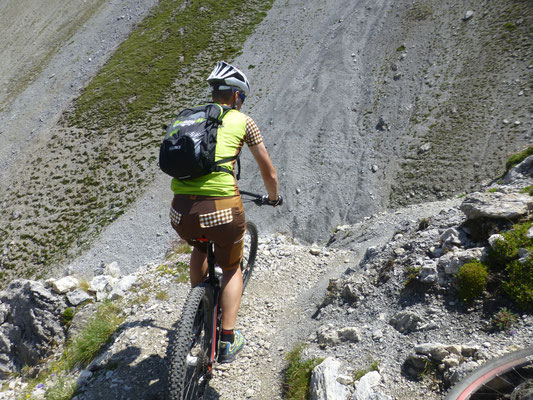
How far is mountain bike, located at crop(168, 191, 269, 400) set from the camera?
4012 mm

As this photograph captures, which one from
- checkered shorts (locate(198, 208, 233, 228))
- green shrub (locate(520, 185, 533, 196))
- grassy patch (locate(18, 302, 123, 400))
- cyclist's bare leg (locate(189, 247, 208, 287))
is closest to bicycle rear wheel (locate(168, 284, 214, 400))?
cyclist's bare leg (locate(189, 247, 208, 287))

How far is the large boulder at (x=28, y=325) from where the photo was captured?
881cm

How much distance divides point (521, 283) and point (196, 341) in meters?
4.09

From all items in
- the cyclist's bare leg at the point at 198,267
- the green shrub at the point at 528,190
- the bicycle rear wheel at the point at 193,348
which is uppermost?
the green shrub at the point at 528,190

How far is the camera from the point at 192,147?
4.38 m

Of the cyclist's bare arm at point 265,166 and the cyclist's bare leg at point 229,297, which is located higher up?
Answer: the cyclist's bare arm at point 265,166

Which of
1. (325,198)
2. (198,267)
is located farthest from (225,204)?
(325,198)

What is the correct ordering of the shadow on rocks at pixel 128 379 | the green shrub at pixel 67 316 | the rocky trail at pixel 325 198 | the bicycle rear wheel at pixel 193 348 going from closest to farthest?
the bicycle rear wheel at pixel 193 348 → the rocky trail at pixel 325 198 → the shadow on rocks at pixel 128 379 → the green shrub at pixel 67 316

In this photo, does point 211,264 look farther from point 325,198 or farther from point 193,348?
point 325,198

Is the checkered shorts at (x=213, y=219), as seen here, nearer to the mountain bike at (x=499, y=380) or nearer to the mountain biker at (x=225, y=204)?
the mountain biker at (x=225, y=204)

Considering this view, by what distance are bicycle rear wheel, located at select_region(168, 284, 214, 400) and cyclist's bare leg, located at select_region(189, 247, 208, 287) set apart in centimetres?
53

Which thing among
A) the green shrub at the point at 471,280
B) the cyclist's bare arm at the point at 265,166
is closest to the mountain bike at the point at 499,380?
the green shrub at the point at 471,280

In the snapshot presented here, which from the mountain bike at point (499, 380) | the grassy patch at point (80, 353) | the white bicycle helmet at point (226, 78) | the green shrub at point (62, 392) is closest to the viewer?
the mountain bike at point (499, 380)

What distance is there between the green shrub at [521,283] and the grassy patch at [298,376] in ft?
8.62
